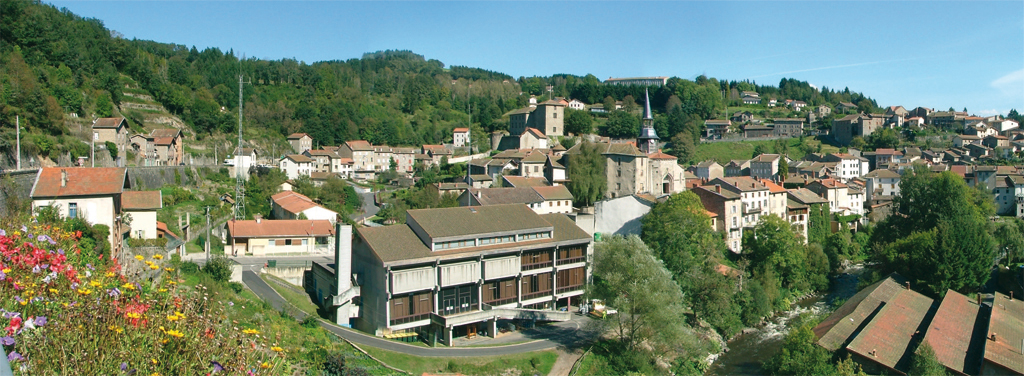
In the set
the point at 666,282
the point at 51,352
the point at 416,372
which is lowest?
the point at 416,372

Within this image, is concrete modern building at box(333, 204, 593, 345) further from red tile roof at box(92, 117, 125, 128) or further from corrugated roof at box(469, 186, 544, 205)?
red tile roof at box(92, 117, 125, 128)

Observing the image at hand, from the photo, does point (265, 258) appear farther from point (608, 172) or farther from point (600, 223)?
point (608, 172)

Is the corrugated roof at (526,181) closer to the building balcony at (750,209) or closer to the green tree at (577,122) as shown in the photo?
the building balcony at (750,209)

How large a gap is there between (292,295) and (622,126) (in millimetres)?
61825

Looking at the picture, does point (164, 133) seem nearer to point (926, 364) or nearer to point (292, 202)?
point (292, 202)

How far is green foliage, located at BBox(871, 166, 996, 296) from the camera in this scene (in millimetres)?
30578

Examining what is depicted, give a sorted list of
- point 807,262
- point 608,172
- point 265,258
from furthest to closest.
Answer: point 608,172, point 807,262, point 265,258

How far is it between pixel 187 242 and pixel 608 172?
28.7 meters

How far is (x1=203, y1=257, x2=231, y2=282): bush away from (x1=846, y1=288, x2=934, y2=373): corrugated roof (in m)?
20.6

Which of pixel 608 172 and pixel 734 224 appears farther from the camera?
pixel 608 172

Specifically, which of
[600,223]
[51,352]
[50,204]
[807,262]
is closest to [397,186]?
[600,223]

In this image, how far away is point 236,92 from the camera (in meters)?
73.6

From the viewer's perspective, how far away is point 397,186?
5756cm

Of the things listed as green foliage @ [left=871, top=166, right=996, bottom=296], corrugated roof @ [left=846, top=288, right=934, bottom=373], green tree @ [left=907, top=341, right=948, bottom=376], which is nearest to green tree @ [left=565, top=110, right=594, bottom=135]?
green foliage @ [left=871, top=166, right=996, bottom=296]
